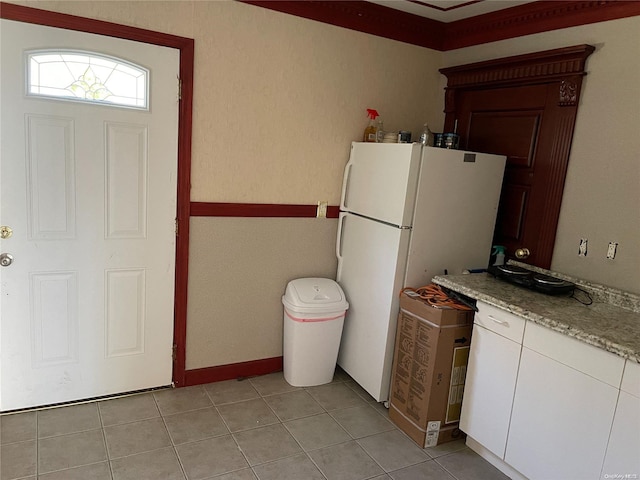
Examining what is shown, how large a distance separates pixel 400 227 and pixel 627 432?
1406 mm

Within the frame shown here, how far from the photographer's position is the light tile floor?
7.23 feet

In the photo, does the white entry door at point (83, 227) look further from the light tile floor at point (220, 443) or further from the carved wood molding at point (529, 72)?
the carved wood molding at point (529, 72)

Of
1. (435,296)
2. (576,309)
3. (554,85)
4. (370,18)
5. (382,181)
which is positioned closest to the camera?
(576,309)

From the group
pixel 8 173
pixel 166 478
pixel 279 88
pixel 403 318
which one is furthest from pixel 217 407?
pixel 279 88

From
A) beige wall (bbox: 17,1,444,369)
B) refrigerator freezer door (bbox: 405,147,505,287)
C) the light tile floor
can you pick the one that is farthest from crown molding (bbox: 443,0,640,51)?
the light tile floor

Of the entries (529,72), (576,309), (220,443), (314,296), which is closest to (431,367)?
(576,309)

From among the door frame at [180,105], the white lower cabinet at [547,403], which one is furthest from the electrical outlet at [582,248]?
the door frame at [180,105]

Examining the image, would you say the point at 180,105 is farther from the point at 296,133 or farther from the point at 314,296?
the point at 314,296

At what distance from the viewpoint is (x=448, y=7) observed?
3004 mm

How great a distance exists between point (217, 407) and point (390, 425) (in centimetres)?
106

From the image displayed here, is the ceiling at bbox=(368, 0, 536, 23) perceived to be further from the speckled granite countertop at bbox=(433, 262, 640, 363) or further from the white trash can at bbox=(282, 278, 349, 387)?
the white trash can at bbox=(282, 278, 349, 387)

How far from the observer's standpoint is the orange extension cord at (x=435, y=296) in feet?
8.05

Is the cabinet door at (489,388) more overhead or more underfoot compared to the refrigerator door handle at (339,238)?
more underfoot

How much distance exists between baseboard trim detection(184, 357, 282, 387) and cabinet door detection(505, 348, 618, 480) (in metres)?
1.63
